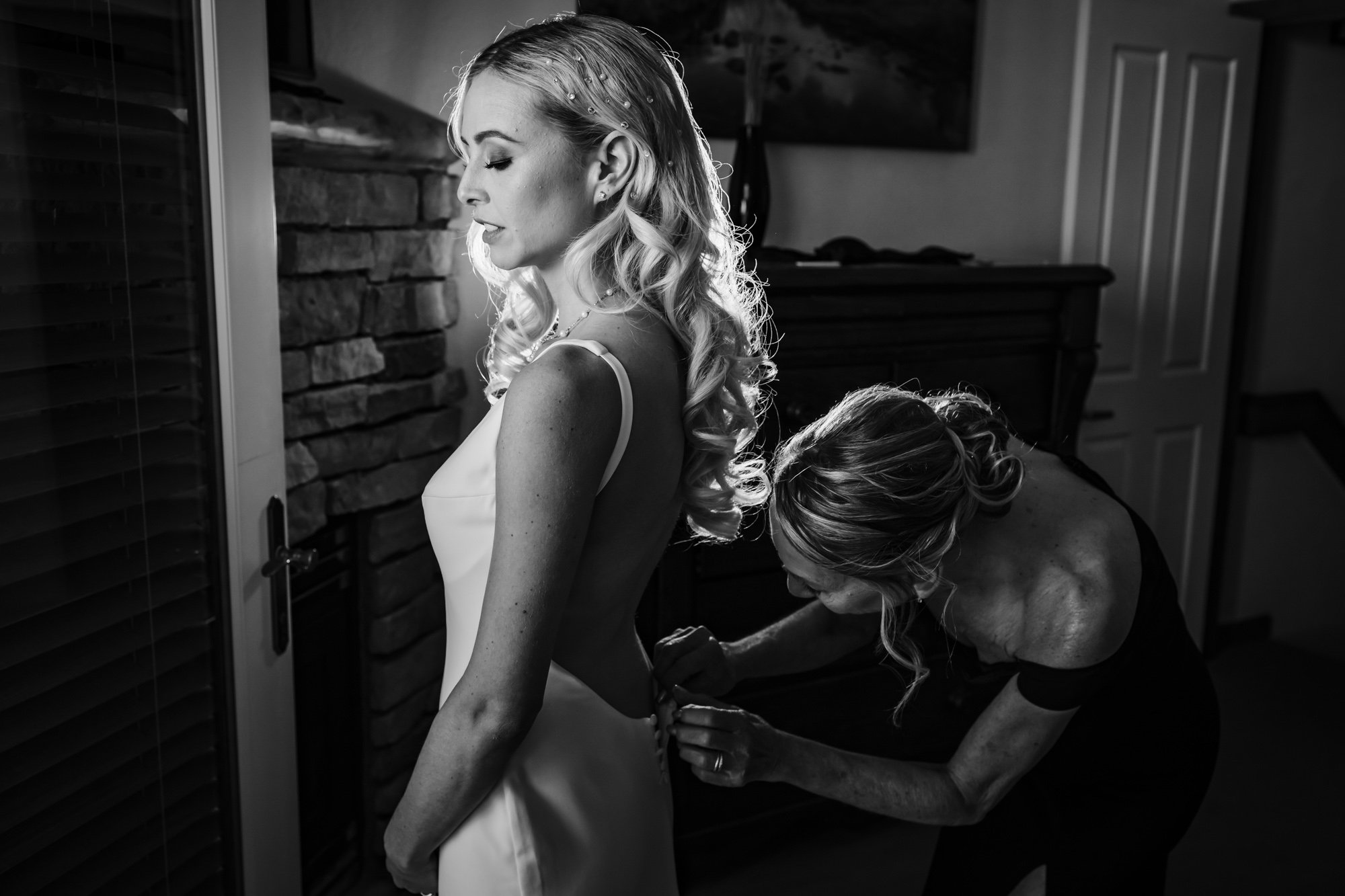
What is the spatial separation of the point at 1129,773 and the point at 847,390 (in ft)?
4.11

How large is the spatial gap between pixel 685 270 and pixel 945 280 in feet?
5.52

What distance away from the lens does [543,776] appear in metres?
1.17

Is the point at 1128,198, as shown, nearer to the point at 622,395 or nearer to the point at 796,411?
the point at 796,411

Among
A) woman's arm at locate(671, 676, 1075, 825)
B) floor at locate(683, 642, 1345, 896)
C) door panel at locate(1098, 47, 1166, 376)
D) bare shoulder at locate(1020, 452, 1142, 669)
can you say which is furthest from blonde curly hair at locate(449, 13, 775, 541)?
door panel at locate(1098, 47, 1166, 376)

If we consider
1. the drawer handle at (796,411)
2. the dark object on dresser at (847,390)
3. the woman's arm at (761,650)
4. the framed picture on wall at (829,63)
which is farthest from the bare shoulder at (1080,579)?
the framed picture on wall at (829,63)

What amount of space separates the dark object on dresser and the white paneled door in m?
0.80

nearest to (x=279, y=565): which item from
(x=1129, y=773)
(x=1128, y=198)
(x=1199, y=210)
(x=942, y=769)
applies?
(x=942, y=769)

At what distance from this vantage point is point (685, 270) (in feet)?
3.99

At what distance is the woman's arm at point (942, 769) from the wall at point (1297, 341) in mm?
3441

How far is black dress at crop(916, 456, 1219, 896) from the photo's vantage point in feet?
5.08

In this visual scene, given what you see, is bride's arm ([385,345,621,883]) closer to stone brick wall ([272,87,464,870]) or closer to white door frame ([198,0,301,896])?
white door frame ([198,0,301,896])

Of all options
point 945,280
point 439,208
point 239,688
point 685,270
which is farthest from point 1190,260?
point 239,688

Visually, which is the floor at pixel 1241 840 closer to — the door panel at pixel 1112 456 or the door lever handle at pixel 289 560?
the door panel at pixel 1112 456

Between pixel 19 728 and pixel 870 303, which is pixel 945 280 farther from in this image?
pixel 19 728
